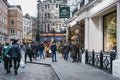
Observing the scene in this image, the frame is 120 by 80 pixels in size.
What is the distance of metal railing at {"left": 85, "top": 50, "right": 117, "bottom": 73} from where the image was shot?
16972 millimetres

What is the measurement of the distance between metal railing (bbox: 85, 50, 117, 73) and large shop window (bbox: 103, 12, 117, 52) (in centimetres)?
85

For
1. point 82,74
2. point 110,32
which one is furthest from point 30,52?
point 82,74

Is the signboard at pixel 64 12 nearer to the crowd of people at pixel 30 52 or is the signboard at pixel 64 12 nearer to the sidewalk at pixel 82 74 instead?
the crowd of people at pixel 30 52

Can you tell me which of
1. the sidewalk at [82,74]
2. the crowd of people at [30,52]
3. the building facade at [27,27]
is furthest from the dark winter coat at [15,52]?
the building facade at [27,27]

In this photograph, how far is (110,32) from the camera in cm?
2223

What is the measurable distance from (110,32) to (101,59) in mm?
3431

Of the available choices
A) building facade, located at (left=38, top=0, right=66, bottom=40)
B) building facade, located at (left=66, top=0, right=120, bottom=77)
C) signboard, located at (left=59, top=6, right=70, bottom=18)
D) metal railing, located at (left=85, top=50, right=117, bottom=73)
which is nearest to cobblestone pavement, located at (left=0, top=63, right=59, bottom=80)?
metal railing, located at (left=85, top=50, right=117, bottom=73)

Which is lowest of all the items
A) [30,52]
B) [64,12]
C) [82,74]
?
[82,74]

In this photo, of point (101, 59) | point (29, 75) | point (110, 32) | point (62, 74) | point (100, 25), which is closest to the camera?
point (62, 74)

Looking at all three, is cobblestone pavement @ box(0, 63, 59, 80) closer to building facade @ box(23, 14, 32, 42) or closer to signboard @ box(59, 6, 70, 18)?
signboard @ box(59, 6, 70, 18)

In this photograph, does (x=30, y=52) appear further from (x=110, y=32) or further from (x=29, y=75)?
(x=29, y=75)

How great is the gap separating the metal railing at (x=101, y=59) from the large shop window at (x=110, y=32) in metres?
0.85

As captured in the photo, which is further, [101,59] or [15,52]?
[101,59]

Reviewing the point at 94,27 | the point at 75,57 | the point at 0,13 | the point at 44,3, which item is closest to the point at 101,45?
the point at 94,27
